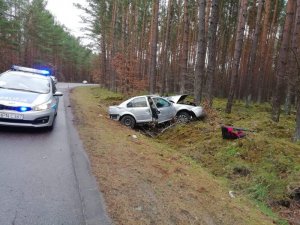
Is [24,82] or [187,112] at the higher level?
[24,82]

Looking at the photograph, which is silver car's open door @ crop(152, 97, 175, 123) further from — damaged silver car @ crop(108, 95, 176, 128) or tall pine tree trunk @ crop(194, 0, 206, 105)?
tall pine tree trunk @ crop(194, 0, 206, 105)

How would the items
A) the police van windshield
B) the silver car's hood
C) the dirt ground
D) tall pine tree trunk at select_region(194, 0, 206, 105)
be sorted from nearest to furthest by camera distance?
the dirt ground → the silver car's hood → the police van windshield → tall pine tree trunk at select_region(194, 0, 206, 105)

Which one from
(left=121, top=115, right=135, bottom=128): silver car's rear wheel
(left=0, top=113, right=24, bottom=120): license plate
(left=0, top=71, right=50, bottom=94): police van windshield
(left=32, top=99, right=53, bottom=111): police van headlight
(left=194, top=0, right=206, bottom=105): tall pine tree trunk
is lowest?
(left=121, top=115, right=135, bottom=128): silver car's rear wheel

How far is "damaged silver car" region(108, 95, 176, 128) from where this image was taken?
50.3 feet

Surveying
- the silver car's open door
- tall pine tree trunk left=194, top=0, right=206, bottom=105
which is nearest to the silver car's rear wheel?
the silver car's open door

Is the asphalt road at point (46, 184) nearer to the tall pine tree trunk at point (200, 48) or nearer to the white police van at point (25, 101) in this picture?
the white police van at point (25, 101)

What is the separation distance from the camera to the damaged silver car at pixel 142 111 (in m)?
15.3

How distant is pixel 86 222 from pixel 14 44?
42.1 metres

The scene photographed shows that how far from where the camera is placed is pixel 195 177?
797 centimetres

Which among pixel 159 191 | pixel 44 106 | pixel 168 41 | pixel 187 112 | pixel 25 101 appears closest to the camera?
pixel 159 191

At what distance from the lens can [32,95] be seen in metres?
9.26

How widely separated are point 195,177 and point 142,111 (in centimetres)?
772

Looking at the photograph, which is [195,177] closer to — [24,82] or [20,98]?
[20,98]

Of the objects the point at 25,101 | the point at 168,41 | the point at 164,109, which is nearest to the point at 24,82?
the point at 25,101
